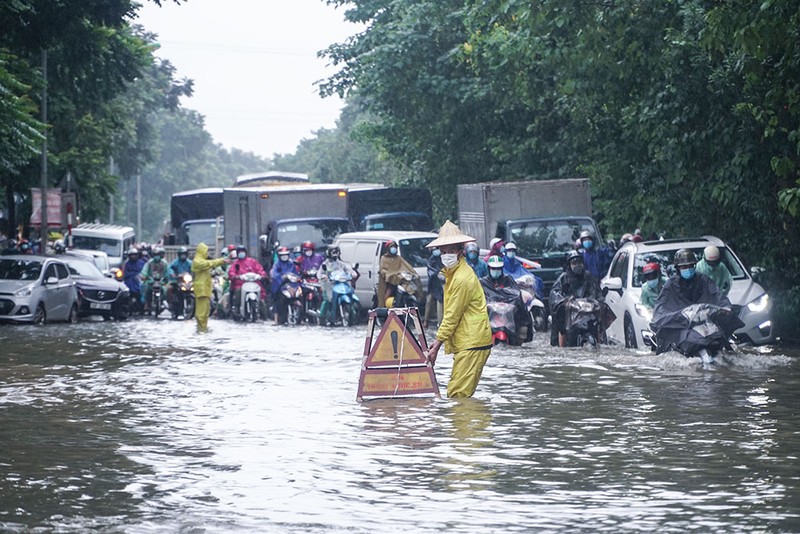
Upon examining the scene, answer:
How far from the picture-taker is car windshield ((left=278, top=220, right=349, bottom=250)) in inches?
1366

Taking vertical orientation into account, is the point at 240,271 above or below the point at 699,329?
above

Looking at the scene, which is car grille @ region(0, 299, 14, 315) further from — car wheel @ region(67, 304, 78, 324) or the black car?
the black car

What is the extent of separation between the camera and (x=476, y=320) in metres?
14.6

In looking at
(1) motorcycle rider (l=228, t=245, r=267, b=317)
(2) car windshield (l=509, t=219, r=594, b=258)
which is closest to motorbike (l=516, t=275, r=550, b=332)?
(2) car windshield (l=509, t=219, r=594, b=258)

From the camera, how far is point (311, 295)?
3212 centimetres

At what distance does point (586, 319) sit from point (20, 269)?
1419 centimetres

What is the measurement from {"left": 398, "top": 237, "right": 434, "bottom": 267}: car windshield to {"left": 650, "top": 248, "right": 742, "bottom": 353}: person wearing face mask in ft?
42.3

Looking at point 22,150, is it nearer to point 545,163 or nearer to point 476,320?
point 476,320

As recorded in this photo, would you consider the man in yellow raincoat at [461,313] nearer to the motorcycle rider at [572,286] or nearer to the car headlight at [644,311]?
the car headlight at [644,311]

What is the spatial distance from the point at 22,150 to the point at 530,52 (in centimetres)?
847

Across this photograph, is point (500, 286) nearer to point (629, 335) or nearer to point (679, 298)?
point (629, 335)

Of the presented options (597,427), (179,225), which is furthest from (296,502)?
(179,225)

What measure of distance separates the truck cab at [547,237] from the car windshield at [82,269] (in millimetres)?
10014

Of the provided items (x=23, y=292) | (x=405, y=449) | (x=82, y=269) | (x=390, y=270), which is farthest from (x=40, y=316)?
(x=405, y=449)
